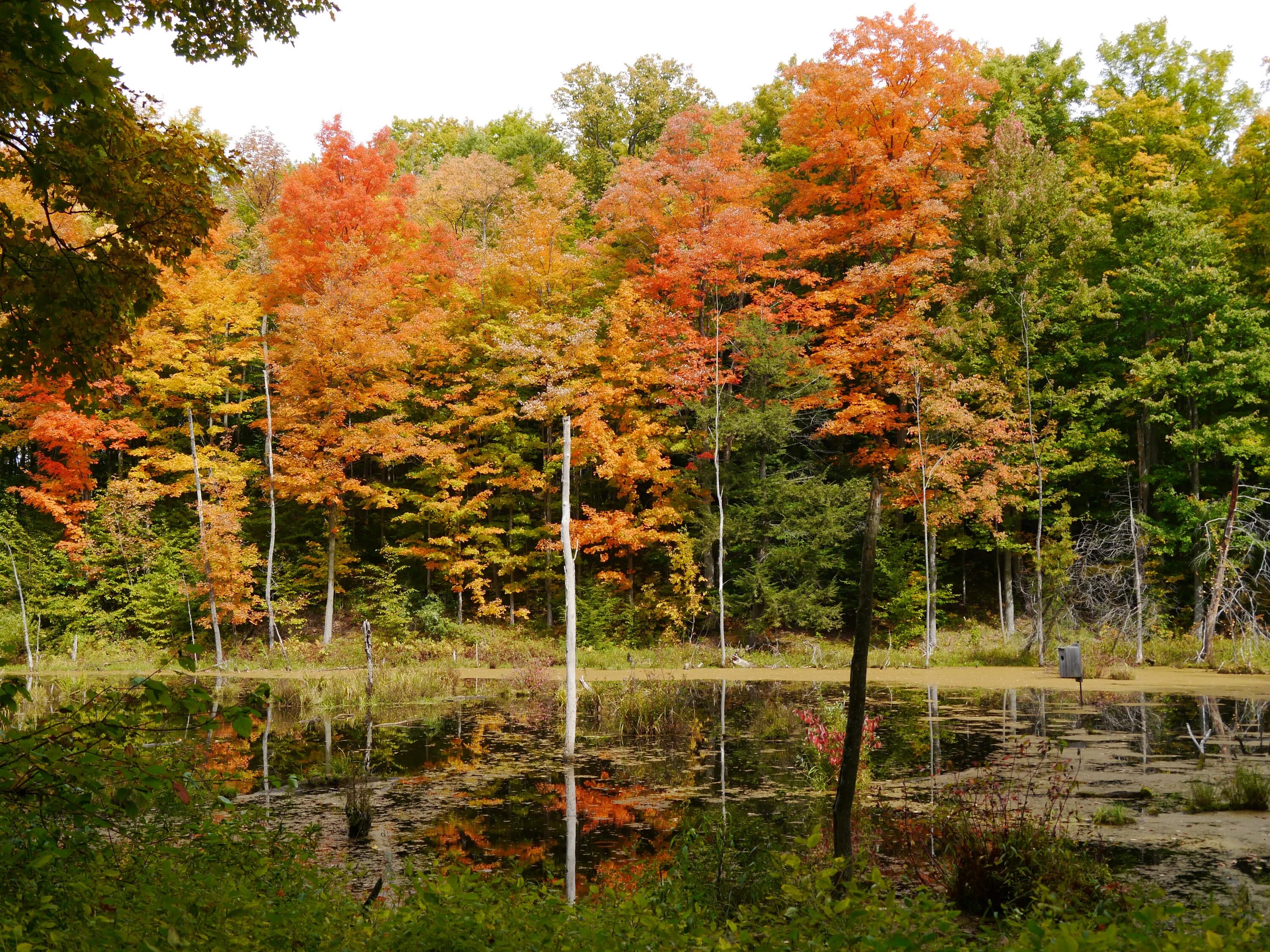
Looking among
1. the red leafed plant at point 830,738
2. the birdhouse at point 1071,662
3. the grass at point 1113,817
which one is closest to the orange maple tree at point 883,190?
the birdhouse at point 1071,662

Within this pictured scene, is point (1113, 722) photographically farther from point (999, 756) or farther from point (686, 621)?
point (686, 621)

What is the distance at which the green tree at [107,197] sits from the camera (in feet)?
17.1

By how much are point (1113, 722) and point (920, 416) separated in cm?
1194

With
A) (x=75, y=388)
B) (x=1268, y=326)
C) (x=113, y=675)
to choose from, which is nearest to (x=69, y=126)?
(x=75, y=388)

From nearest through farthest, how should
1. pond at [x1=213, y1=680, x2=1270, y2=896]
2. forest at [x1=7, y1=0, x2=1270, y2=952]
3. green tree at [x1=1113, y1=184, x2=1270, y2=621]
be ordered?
1. pond at [x1=213, y1=680, x2=1270, y2=896]
2. forest at [x1=7, y1=0, x2=1270, y2=952]
3. green tree at [x1=1113, y1=184, x2=1270, y2=621]

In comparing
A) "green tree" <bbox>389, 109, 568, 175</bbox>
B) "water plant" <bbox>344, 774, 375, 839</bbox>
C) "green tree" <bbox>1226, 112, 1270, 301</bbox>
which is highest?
"green tree" <bbox>389, 109, 568, 175</bbox>

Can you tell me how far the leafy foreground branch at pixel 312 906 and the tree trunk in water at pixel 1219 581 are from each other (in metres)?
16.4

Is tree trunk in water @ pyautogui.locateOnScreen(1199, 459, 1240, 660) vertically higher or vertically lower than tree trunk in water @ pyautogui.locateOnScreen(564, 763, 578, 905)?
higher

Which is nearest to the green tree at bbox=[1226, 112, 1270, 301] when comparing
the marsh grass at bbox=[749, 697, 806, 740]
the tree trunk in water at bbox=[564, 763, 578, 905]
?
the marsh grass at bbox=[749, 697, 806, 740]

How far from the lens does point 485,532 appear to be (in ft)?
82.9

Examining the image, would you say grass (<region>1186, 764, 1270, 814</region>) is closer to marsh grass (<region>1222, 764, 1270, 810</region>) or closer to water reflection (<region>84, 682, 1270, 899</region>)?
marsh grass (<region>1222, 764, 1270, 810</region>)

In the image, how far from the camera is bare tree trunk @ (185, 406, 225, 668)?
72.9 ft

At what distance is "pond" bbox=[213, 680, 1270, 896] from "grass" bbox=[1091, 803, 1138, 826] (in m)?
0.07

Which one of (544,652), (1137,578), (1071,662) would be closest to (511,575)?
(544,652)
